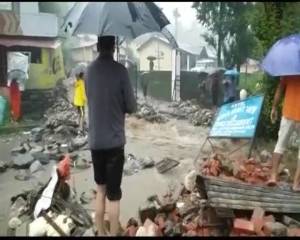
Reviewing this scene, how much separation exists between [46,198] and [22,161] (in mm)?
1582

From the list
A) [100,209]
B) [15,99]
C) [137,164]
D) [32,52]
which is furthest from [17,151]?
[100,209]

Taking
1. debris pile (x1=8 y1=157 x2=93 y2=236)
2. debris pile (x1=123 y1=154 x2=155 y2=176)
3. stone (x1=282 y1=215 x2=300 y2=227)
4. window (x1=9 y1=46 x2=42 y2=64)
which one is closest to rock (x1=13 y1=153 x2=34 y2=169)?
debris pile (x1=8 y1=157 x2=93 y2=236)

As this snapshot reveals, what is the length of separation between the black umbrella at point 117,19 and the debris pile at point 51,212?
146 cm

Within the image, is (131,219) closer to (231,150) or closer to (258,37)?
(231,150)

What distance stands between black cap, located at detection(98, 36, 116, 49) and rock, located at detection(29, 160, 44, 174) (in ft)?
8.39

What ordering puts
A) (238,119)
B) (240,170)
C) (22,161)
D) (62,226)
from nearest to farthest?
(62,226), (240,170), (238,119), (22,161)

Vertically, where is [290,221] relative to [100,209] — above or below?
below

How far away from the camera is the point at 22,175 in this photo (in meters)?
5.62

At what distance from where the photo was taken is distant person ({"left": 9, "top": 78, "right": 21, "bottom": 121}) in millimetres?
6016

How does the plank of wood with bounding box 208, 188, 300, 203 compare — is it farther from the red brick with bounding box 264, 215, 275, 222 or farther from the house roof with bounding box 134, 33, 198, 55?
the house roof with bounding box 134, 33, 198, 55

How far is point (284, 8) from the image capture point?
594 centimetres

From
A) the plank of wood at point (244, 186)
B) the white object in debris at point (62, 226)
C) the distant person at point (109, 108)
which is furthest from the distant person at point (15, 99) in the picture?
the plank of wood at point (244, 186)

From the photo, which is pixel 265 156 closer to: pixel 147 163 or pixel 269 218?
pixel 147 163

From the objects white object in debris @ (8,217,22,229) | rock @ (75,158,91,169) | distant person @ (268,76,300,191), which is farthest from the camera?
rock @ (75,158,91,169)
